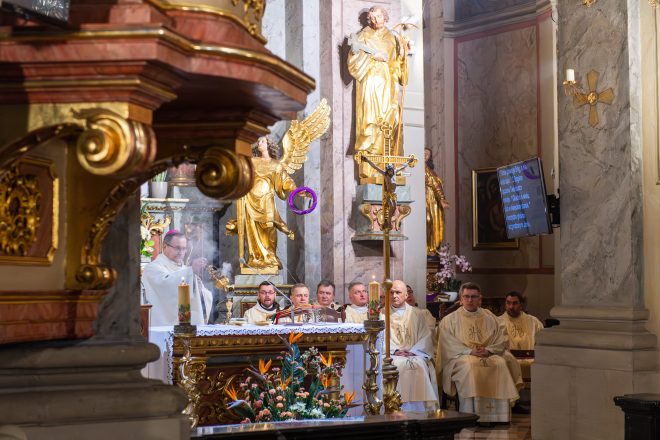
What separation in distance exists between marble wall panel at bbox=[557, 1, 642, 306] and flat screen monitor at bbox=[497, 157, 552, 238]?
461 mm

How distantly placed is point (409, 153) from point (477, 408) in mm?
3472

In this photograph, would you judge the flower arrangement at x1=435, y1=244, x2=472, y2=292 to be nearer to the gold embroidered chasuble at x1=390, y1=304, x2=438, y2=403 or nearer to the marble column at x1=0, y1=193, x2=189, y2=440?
the gold embroidered chasuble at x1=390, y1=304, x2=438, y2=403

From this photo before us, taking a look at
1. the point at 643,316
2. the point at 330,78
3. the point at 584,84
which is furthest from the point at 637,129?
the point at 330,78

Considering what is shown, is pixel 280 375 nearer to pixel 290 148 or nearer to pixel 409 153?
pixel 290 148

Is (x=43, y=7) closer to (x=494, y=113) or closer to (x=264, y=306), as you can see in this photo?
(x=264, y=306)

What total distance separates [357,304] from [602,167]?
4.27 metres

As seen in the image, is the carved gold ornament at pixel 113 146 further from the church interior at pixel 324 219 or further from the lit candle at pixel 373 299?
the lit candle at pixel 373 299

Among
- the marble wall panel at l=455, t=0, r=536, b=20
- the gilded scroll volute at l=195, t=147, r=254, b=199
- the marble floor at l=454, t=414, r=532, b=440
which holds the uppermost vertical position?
the marble wall panel at l=455, t=0, r=536, b=20

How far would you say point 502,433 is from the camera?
11828 millimetres

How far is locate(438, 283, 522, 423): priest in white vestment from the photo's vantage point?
12734mm

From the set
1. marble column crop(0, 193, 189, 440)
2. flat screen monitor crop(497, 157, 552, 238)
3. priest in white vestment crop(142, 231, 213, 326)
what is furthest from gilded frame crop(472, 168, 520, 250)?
marble column crop(0, 193, 189, 440)

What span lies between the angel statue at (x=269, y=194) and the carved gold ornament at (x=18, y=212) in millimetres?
10237

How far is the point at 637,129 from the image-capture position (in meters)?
8.74

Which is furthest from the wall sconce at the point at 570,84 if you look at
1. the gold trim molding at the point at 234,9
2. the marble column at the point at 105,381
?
the gold trim molding at the point at 234,9
